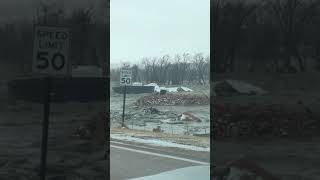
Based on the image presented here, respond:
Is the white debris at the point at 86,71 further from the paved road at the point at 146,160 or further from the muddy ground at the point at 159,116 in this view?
the paved road at the point at 146,160

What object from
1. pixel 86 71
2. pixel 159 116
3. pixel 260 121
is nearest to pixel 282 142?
pixel 260 121

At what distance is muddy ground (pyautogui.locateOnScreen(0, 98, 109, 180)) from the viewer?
5.30 metres

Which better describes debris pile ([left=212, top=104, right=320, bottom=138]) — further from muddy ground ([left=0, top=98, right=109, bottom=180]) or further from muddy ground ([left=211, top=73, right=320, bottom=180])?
muddy ground ([left=0, top=98, right=109, bottom=180])

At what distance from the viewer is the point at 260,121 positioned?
211 inches

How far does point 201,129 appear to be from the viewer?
8164mm

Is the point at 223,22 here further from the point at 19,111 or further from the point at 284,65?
the point at 19,111

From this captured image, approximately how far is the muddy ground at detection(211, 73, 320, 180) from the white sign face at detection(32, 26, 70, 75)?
5.16ft

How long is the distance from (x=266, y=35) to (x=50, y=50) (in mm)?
2155

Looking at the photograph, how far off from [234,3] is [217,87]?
869 millimetres

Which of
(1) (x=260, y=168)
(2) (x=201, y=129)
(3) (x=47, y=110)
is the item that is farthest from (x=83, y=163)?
(2) (x=201, y=129)

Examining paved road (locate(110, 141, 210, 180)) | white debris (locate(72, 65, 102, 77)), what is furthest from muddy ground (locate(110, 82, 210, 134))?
white debris (locate(72, 65, 102, 77))

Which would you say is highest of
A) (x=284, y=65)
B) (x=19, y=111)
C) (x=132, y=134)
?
(x=284, y=65)

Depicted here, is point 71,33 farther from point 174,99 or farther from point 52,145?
point 174,99

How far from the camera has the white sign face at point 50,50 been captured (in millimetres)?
5168
